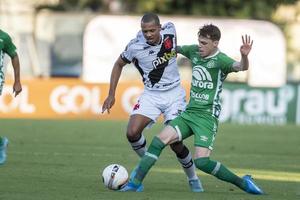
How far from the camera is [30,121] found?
26562 millimetres

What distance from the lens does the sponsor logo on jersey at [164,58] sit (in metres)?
12.8

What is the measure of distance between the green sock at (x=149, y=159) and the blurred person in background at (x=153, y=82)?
906mm

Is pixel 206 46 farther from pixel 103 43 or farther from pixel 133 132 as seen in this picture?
pixel 103 43

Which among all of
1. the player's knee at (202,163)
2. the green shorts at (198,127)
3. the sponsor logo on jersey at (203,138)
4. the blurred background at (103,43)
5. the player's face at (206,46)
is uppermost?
the player's face at (206,46)

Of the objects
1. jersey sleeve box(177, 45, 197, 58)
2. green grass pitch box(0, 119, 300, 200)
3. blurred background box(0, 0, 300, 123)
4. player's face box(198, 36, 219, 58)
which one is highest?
player's face box(198, 36, 219, 58)

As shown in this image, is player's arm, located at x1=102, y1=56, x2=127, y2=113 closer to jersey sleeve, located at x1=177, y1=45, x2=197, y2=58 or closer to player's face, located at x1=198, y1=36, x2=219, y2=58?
jersey sleeve, located at x1=177, y1=45, x2=197, y2=58

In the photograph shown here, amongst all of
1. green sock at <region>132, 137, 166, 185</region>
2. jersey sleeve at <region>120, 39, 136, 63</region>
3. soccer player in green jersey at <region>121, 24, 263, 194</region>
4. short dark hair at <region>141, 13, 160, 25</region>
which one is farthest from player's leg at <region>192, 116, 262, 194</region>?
jersey sleeve at <region>120, 39, 136, 63</region>

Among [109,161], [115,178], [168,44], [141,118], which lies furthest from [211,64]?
[109,161]

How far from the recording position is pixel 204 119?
11.9 meters

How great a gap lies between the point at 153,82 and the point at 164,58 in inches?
13.5

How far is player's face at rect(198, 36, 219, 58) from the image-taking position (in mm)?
11805

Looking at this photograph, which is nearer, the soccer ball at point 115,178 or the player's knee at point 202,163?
the player's knee at point 202,163

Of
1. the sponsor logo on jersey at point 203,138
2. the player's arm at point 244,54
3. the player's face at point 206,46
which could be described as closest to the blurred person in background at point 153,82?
the player's face at point 206,46

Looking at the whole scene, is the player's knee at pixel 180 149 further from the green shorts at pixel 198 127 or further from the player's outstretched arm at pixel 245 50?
the player's outstretched arm at pixel 245 50
